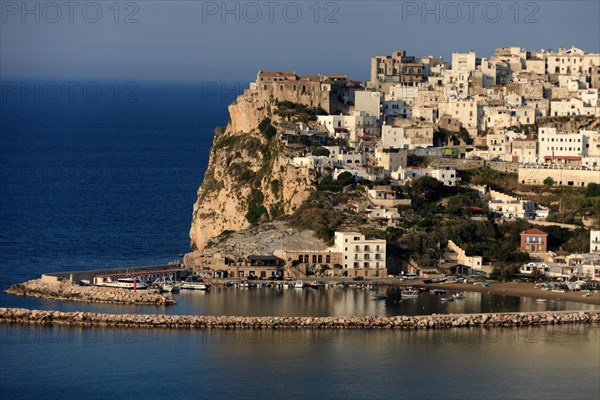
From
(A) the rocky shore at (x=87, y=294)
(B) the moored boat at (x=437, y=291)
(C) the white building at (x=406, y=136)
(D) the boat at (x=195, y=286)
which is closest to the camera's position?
(A) the rocky shore at (x=87, y=294)

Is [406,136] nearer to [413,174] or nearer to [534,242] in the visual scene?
[413,174]

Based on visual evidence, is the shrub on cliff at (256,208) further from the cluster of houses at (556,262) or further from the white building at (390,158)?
the cluster of houses at (556,262)

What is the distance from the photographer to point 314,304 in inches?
1834

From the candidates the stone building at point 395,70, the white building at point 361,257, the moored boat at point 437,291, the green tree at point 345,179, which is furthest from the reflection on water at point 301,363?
the stone building at point 395,70

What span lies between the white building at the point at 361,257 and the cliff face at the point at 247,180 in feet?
15.6

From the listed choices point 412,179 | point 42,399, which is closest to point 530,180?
point 412,179

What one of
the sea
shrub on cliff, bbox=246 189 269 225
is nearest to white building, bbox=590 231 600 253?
the sea

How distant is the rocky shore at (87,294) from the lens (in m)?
47.0

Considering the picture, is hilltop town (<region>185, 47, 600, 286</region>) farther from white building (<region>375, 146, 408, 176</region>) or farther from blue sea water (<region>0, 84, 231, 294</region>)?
blue sea water (<region>0, 84, 231, 294</region>)

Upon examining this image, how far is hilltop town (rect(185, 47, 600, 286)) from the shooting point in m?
50.9

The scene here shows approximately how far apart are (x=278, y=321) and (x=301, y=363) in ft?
12.2

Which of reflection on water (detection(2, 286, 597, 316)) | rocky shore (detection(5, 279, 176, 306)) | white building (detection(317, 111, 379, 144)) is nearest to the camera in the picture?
reflection on water (detection(2, 286, 597, 316))

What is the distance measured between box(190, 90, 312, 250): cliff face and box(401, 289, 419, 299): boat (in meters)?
7.56

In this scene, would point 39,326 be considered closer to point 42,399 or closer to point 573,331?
point 42,399
